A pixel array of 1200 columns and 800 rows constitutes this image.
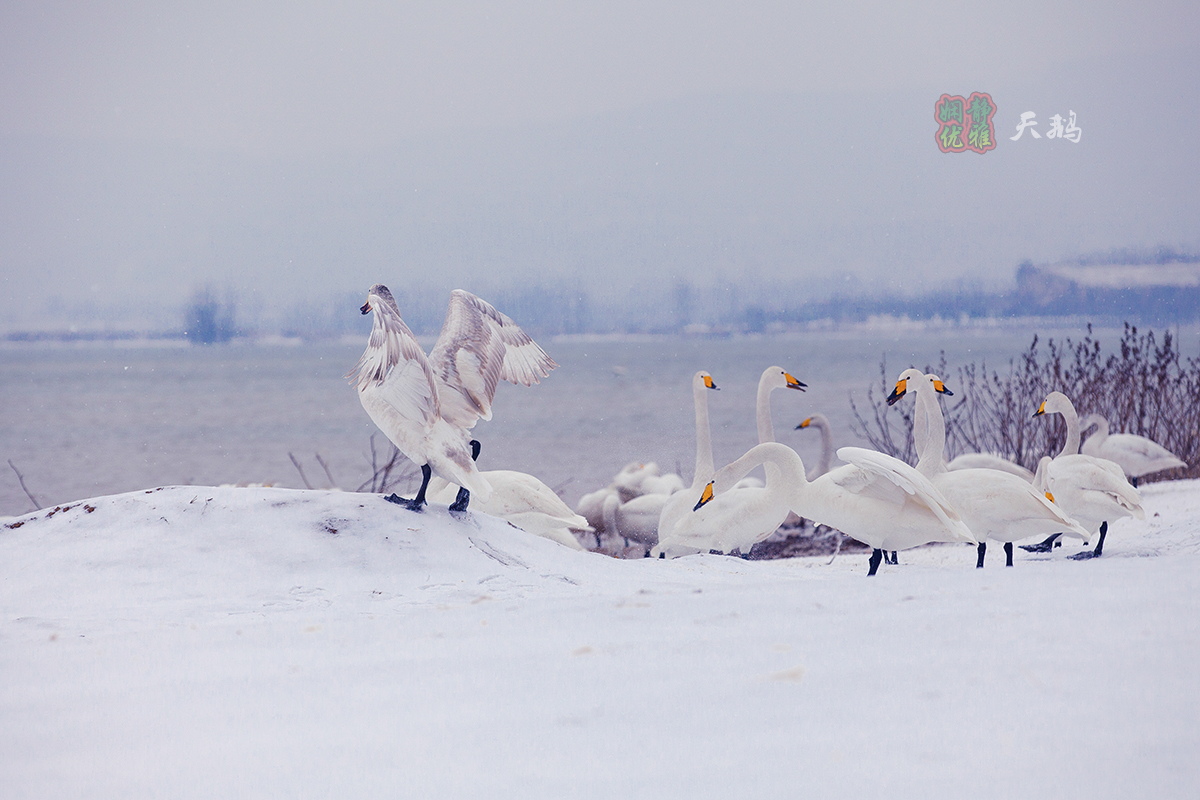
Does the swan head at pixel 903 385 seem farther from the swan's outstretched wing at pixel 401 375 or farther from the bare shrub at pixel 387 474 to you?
the swan's outstretched wing at pixel 401 375

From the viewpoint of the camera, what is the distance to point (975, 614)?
8.33ft

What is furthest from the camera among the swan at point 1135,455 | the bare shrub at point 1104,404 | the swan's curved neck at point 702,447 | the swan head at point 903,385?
the bare shrub at point 1104,404

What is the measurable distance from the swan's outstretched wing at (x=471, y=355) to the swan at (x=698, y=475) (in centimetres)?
206

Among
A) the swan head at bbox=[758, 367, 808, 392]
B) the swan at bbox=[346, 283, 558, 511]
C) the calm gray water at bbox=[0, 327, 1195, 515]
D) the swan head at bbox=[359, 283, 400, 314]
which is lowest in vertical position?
the calm gray water at bbox=[0, 327, 1195, 515]

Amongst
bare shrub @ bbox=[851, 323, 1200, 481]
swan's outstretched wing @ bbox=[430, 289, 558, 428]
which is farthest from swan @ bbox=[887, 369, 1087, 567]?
bare shrub @ bbox=[851, 323, 1200, 481]

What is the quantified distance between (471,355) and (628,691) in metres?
3.22

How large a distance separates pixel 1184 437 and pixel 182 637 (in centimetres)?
1100

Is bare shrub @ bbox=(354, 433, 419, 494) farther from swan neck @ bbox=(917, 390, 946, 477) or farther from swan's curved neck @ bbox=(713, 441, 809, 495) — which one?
swan neck @ bbox=(917, 390, 946, 477)

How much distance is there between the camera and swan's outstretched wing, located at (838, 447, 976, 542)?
4.87 meters

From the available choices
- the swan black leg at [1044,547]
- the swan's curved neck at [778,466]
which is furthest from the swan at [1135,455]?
the swan's curved neck at [778,466]

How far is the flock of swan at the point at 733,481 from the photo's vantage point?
4.54 m

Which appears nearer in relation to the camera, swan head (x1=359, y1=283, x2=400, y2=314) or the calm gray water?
swan head (x1=359, y1=283, x2=400, y2=314)

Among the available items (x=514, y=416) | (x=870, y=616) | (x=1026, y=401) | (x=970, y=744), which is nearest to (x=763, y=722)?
(x=970, y=744)

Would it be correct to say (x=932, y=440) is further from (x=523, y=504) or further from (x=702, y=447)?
(x=523, y=504)
